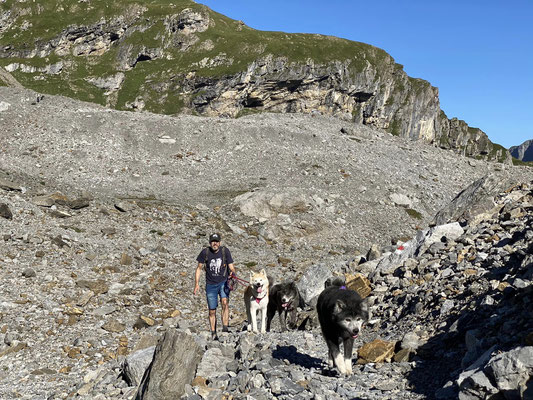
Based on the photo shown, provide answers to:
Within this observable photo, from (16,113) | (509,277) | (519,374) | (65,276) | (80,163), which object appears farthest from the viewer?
(16,113)

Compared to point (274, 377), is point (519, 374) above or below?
above

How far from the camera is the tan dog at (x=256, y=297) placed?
11.3 meters

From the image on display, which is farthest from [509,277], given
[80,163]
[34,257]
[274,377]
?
[80,163]

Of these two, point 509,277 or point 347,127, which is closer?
point 509,277

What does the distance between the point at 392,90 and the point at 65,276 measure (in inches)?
5702

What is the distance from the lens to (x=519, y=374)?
5398mm

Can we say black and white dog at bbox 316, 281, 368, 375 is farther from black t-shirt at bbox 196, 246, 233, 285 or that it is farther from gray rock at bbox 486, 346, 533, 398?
black t-shirt at bbox 196, 246, 233, 285

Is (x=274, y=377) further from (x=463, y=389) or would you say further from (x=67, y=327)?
(x=67, y=327)

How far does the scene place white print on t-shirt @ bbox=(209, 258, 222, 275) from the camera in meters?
11.7

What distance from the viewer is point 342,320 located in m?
7.74

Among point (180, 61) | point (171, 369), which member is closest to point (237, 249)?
point (171, 369)

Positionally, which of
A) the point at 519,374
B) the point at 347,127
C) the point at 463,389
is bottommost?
the point at 463,389

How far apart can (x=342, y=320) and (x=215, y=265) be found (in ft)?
16.2

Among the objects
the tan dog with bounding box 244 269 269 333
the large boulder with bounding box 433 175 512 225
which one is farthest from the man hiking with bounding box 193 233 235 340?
the large boulder with bounding box 433 175 512 225
